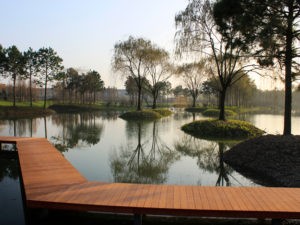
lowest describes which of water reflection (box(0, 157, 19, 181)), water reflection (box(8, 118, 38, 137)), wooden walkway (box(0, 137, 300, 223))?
water reflection (box(0, 157, 19, 181))

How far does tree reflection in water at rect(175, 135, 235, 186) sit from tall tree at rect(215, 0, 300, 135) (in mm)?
3439

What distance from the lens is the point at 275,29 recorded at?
1294cm

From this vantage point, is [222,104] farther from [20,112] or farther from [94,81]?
[94,81]

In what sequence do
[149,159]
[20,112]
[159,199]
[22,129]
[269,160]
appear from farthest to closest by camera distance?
[20,112] → [22,129] → [149,159] → [269,160] → [159,199]

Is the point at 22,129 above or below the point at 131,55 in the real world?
below

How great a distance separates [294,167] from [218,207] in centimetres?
568

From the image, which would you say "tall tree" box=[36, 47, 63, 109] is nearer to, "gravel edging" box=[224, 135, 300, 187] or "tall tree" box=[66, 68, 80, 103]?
"tall tree" box=[66, 68, 80, 103]

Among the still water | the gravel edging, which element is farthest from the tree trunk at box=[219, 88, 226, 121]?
the gravel edging

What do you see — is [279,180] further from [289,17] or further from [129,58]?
[129,58]

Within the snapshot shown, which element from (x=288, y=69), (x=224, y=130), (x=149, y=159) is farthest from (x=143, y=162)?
(x=224, y=130)

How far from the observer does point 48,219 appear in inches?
258

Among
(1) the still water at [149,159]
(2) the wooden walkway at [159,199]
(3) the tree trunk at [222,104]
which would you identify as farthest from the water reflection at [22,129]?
(2) the wooden walkway at [159,199]

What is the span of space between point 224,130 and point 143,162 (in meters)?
9.67

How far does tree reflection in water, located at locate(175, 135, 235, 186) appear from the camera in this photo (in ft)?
35.8
